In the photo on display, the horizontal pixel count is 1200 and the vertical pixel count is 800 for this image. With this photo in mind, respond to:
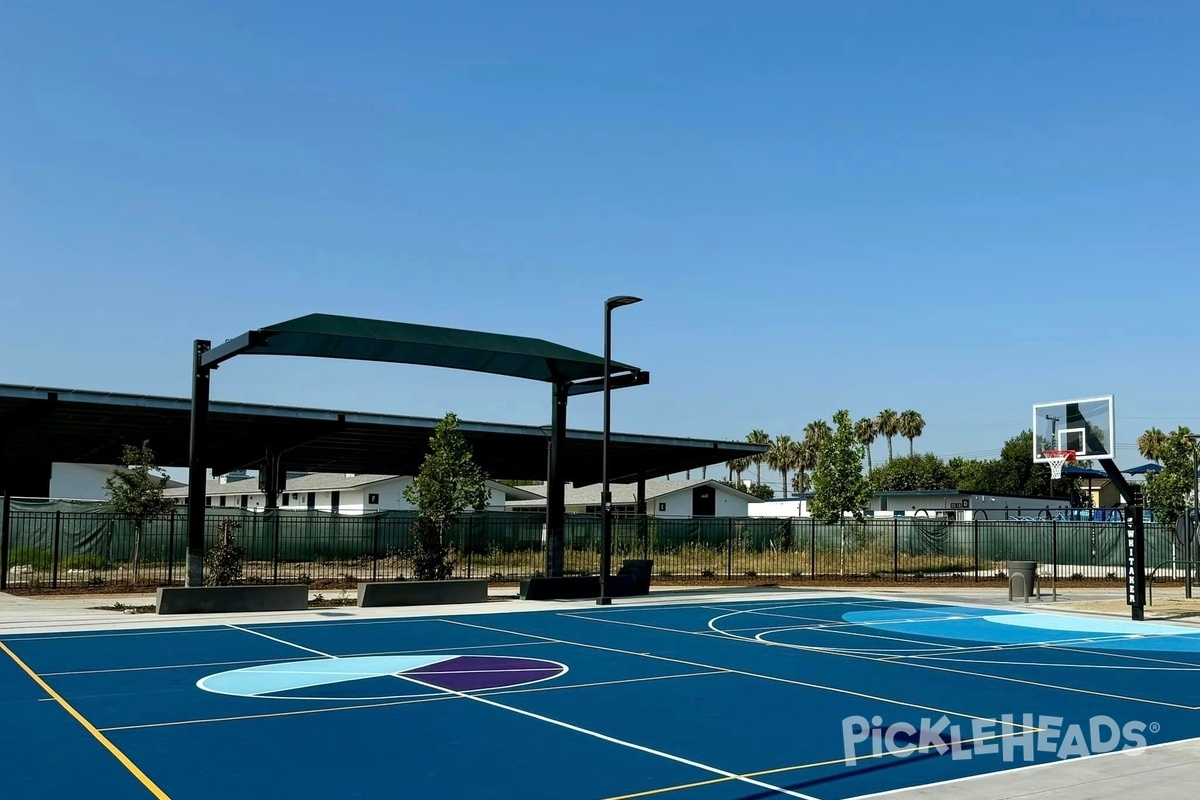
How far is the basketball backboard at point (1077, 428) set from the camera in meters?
29.3

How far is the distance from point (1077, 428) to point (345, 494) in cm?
5438

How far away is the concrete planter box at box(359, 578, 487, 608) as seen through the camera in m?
26.1

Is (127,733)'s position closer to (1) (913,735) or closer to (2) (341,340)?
(1) (913,735)

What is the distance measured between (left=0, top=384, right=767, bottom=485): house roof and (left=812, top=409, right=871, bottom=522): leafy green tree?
8.80 metres

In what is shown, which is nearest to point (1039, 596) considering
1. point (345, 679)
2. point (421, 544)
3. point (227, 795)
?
point (421, 544)

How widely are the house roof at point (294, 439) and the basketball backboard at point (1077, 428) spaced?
12740 millimetres

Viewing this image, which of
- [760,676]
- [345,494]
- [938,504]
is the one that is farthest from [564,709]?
[938,504]

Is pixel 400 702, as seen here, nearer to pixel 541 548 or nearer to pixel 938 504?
pixel 541 548

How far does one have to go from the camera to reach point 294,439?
47.2 meters

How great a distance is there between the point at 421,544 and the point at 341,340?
649 cm

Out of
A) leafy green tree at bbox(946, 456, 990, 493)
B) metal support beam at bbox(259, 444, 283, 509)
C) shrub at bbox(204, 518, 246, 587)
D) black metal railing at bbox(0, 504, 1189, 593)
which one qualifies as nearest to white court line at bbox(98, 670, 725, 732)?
shrub at bbox(204, 518, 246, 587)

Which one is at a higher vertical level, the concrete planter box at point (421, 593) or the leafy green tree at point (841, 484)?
the leafy green tree at point (841, 484)

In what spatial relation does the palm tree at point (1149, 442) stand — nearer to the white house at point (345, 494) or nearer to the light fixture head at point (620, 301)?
the white house at point (345, 494)

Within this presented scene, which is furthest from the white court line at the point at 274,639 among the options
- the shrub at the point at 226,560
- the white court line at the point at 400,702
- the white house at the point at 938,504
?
the white house at the point at 938,504
